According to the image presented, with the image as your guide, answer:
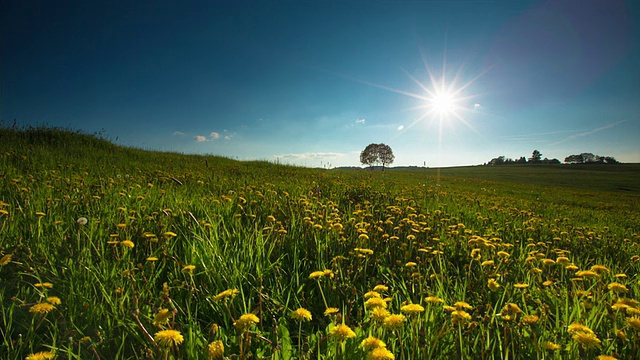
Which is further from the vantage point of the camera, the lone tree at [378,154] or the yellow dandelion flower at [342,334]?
the lone tree at [378,154]

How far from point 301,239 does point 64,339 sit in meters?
2.06

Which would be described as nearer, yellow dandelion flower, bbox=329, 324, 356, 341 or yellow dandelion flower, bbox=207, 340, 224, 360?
yellow dandelion flower, bbox=207, 340, 224, 360

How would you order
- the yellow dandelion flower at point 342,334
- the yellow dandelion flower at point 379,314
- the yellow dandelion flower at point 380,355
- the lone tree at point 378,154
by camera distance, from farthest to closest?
1. the lone tree at point 378,154
2. the yellow dandelion flower at point 379,314
3. the yellow dandelion flower at point 342,334
4. the yellow dandelion flower at point 380,355

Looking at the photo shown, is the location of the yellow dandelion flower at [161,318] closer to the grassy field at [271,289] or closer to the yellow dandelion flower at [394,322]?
the grassy field at [271,289]

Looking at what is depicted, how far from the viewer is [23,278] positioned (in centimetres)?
220

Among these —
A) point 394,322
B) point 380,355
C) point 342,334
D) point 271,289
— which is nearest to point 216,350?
point 342,334

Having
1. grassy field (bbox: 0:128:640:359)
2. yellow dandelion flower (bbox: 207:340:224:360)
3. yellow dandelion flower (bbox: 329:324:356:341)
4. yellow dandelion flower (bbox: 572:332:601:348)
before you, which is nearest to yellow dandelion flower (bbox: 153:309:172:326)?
grassy field (bbox: 0:128:640:359)

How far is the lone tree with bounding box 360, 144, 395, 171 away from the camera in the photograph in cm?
8812

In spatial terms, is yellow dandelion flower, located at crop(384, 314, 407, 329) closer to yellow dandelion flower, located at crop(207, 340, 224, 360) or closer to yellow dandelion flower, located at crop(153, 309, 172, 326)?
yellow dandelion flower, located at crop(207, 340, 224, 360)

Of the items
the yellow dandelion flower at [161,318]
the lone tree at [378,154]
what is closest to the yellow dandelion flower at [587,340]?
the yellow dandelion flower at [161,318]

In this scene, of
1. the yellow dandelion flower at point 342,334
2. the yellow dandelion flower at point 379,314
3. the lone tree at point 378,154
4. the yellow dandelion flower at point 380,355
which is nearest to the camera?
the yellow dandelion flower at point 380,355

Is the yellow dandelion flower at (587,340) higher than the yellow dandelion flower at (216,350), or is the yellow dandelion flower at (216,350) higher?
the yellow dandelion flower at (216,350)

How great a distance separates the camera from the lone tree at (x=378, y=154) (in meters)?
88.1

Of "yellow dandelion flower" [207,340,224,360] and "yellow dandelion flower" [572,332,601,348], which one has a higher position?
"yellow dandelion flower" [207,340,224,360]
